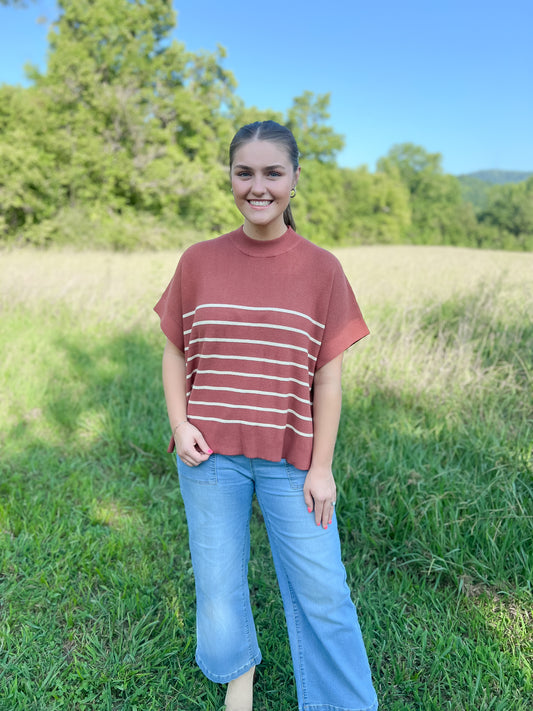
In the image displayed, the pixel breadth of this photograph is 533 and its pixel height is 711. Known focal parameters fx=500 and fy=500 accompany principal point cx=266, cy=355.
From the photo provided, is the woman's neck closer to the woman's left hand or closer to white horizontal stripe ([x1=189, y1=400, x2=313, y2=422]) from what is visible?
white horizontal stripe ([x1=189, y1=400, x2=313, y2=422])

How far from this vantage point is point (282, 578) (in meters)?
1.59

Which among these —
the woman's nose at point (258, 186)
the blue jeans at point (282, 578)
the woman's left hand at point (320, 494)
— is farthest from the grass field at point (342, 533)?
the woman's nose at point (258, 186)

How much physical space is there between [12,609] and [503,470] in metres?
2.64

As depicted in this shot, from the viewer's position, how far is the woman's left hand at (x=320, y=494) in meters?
1.46

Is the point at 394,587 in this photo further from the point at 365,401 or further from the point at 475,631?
the point at 365,401

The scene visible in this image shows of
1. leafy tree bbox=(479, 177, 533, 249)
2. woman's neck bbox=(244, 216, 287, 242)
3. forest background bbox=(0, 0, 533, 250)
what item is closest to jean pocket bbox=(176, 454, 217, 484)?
woman's neck bbox=(244, 216, 287, 242)

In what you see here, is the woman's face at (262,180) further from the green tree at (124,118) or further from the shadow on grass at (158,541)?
the green tree at (124,118)

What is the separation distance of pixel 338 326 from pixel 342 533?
1670 millimetres

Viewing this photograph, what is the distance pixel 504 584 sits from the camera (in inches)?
91.8

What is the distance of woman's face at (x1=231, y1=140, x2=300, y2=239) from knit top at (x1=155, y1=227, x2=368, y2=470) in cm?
9

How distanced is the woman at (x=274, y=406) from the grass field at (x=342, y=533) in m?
0.63

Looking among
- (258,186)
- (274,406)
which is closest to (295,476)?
(274,406)

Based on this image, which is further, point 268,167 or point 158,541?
point 158,541

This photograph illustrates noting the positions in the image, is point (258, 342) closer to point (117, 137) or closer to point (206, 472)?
point (206, 472)
